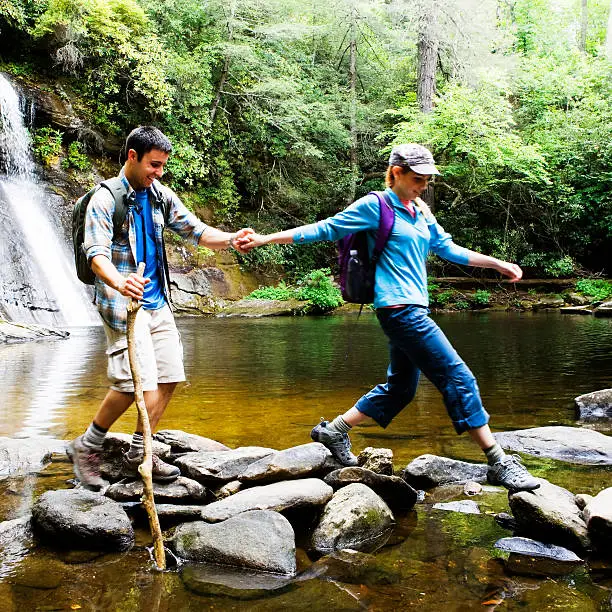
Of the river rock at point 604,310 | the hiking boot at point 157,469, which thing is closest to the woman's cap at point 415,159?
the hiking boot at point 157,469

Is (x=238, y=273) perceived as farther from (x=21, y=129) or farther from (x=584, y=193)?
(x=584, y=193)

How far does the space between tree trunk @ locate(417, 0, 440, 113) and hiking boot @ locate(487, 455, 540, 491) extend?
19.9 m

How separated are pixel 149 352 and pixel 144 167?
3.22 ft

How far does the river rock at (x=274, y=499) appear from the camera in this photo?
3.09 m

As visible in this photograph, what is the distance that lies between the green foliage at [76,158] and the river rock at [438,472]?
18.8m

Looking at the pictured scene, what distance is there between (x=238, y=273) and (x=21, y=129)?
816 cm

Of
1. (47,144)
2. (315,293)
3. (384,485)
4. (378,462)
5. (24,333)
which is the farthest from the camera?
(315,293)

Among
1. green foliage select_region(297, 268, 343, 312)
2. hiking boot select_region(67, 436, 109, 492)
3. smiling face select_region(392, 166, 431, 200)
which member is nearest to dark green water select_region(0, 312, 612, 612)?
hiking boot select_region(67, 436, 109, 492)

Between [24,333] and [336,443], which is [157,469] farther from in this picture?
[24,333]

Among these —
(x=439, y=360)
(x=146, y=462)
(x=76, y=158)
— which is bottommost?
(x=146, y=462)

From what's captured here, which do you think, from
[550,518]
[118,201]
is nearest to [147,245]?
[118,201]

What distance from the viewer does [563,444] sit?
4422 mm

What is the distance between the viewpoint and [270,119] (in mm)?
22703

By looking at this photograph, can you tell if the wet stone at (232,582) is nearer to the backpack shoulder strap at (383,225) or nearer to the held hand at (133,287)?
the held hand at (133,287)
